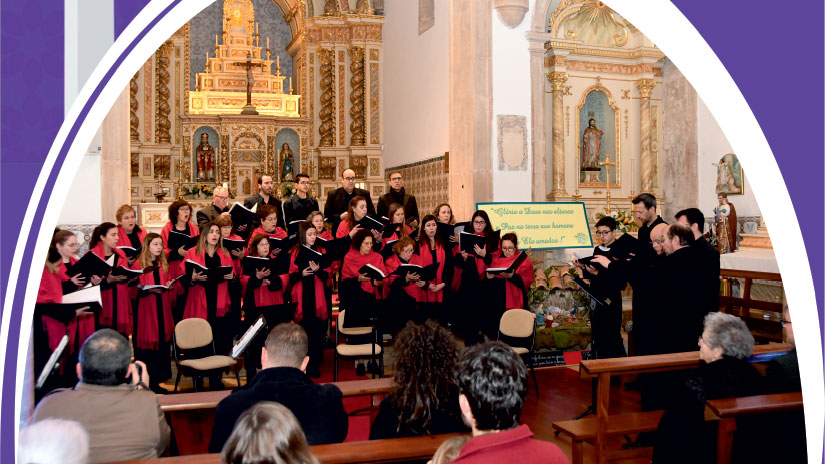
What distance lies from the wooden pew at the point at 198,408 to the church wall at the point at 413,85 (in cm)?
607

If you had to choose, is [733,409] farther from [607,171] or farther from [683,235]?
[607,171]

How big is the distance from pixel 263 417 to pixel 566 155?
10.8 m

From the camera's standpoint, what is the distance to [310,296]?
6.88 m

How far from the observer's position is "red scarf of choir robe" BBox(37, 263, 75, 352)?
16.8 feet

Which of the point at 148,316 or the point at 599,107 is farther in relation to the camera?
the point at 599,107

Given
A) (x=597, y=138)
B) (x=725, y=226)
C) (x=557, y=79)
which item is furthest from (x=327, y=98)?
(x=725, y=226)

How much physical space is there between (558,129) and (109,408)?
1011 cm

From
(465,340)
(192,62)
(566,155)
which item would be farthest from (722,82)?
(192,62)

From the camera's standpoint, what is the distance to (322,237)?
7387 millimetres

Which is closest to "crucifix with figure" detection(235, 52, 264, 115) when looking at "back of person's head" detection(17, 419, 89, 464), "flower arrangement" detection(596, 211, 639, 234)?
"flower arrangement" detection(596, 211, 639, 234)

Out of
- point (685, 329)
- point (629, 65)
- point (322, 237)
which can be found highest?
point (629, 65)

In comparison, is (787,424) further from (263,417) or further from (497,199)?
(497,199)

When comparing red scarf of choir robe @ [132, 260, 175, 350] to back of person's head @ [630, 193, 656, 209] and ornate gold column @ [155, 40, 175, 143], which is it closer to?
back of person's head @ [630, 193, 656, 209]

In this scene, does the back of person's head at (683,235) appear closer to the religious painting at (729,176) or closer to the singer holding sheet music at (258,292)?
the singer holding sheet music at (258,292)
